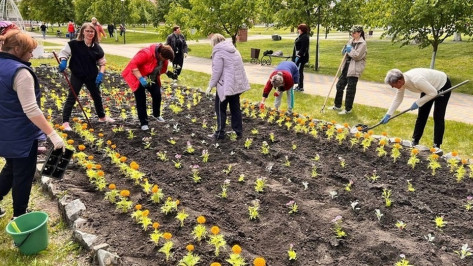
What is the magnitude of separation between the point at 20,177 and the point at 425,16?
10.9 metres

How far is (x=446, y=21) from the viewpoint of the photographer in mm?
10680

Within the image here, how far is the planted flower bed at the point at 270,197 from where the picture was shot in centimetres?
321

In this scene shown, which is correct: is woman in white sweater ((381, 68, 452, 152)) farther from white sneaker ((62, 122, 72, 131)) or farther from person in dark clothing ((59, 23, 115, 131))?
white sneaker ((62, 122, 72, 131))

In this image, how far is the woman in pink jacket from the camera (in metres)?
5.71

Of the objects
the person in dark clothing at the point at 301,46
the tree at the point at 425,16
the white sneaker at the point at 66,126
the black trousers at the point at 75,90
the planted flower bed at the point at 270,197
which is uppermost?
the tree at the point at 425,16

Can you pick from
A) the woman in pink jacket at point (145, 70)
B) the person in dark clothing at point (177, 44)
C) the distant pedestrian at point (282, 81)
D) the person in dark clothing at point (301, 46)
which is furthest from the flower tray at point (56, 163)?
the person in dark clothing at point (177, 44)

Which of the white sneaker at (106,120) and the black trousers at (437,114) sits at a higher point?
the black trousers at (437,114)

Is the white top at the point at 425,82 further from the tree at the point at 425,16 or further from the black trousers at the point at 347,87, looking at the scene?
the tree at the point at 425,16

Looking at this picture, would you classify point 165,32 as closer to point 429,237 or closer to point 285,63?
point 285,63

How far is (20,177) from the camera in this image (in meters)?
3.27

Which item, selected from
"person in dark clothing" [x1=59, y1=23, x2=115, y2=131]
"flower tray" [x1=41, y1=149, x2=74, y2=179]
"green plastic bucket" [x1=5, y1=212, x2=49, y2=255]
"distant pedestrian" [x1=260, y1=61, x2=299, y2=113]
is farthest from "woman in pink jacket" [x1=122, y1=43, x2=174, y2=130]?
"green plastic bucket" [x1=5, y1=212, x2=49, y2=255]

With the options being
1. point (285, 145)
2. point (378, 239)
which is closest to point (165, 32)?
point (285, 145)

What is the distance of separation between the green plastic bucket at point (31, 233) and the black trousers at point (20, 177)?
0.23 metres

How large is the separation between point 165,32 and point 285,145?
49.4ft
